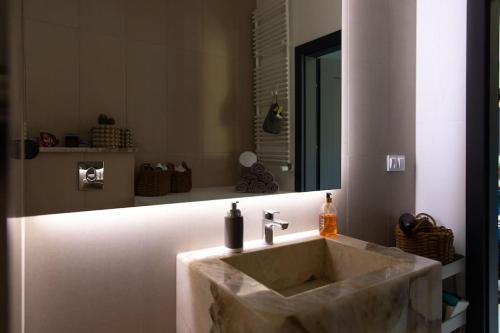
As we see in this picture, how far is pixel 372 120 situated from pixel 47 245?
1.51 m

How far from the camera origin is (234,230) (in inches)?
49.6

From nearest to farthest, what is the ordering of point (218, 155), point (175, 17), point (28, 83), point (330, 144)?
point (28, 83) < point (175, 17) < point (218, 155) < point (330, 144)

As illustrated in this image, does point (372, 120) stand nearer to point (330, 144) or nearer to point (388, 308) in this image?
point (330, 144)

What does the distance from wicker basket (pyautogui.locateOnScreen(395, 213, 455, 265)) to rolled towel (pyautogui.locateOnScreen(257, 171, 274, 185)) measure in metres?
0.72

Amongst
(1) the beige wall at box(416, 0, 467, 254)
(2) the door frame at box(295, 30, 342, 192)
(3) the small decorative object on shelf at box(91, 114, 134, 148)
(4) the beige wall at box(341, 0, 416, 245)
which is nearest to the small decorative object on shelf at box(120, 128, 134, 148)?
(3) the small decorative object on shelf at box(91, 114, 134, 148)

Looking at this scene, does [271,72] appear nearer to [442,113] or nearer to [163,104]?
[163,104]

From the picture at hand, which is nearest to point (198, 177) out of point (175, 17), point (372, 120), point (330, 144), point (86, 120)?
point (86, 120)

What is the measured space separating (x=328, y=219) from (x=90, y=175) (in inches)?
38.0

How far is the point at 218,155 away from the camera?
1.32m

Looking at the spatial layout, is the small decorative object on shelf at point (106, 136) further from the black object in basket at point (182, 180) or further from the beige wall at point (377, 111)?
the beige wall at point (377, 111)

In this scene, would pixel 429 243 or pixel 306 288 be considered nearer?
pixel 306 288

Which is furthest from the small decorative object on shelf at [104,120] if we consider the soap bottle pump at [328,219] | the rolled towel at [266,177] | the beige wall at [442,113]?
the beige wall at [442,113]

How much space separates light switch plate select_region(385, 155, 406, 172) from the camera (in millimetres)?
1827

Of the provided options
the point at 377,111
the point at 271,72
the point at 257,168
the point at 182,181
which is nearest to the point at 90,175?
the point at 182,181
